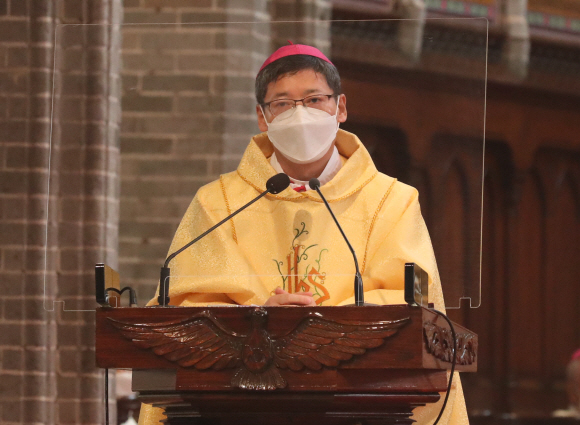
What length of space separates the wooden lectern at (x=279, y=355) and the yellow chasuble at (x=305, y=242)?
0.46m

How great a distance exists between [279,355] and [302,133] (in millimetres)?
835

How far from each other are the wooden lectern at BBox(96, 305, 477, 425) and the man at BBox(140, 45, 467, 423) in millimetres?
449

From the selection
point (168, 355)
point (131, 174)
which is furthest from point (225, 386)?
point (131, 174)

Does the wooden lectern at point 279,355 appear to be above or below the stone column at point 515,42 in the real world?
below

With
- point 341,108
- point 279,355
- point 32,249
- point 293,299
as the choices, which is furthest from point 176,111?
point 32,249

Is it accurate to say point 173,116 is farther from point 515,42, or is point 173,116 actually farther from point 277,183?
point 515,42

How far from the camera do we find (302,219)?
326 cm

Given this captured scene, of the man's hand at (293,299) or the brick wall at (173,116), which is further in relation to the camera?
the brick wall at (173,116)

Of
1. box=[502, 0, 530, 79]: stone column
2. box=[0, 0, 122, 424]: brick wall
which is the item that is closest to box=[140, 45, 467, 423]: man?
box=[0, 0, 122, 424]: brick wall

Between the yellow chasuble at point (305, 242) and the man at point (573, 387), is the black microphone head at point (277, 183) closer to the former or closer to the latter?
the yellow chasuble at point (305, 242)

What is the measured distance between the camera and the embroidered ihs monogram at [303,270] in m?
3.04

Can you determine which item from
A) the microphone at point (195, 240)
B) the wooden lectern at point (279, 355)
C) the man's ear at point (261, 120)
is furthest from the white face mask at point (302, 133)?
the wooden lectern at point (279, 355)

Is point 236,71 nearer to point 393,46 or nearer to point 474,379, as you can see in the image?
point 393,46

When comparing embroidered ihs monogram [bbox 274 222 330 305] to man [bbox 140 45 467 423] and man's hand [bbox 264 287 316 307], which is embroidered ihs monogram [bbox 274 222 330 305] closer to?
man [bbox 140 45 467 423]
